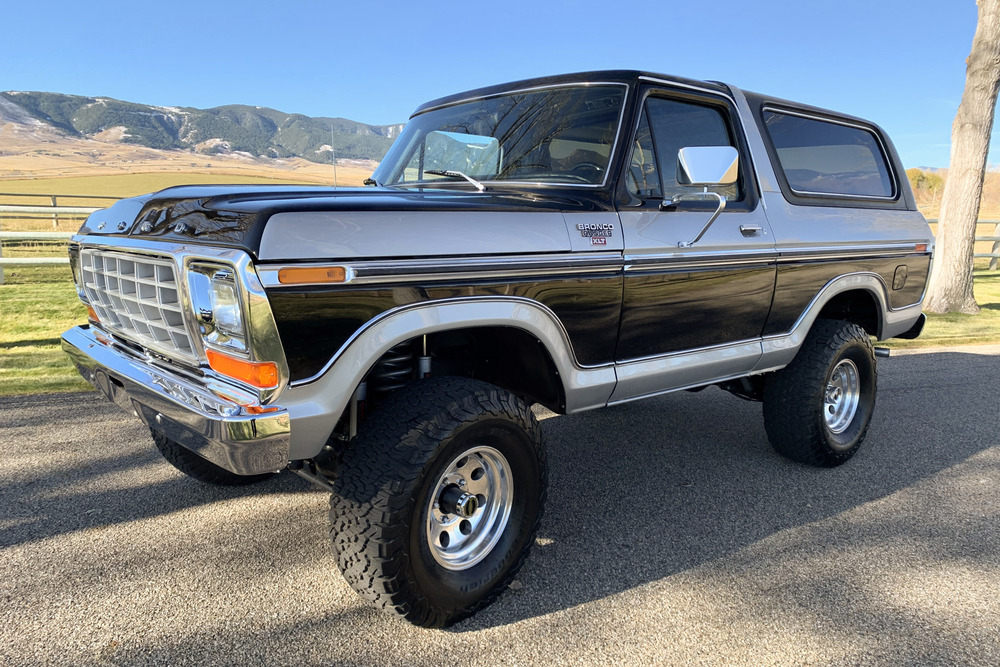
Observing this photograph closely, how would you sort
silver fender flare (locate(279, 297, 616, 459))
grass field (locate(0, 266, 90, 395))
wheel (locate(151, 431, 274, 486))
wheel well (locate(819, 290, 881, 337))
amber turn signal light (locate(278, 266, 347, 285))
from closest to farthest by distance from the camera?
amber turn signal light (locate(278, 266, 347, 285)) < silver fender flare (locate(279, 297, 616, 459)) < wheel (locate(151, 431, 274, 486)) < wheel well (locate(819, 290, 881, 337)) < grass field (locate(0, 266, 90, 395))

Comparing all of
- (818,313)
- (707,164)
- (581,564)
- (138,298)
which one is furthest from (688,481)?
(138,298)

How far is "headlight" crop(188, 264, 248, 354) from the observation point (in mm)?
2008

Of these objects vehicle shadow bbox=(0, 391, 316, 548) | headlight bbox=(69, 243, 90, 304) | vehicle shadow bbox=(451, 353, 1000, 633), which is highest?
headlight bbox=(69, 243, 90, 304)

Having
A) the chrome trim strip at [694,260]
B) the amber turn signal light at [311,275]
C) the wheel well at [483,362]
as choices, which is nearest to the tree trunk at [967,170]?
the chrome trim strip at [694,260]

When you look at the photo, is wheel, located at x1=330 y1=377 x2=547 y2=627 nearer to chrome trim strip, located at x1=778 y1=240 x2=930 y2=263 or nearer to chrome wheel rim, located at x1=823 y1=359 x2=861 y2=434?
chrome trim strip, located at x1=778 y1=240 x2=930 y2=263

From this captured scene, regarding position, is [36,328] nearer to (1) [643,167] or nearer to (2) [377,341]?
(2) [377,341]

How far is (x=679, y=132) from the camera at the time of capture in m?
3.32

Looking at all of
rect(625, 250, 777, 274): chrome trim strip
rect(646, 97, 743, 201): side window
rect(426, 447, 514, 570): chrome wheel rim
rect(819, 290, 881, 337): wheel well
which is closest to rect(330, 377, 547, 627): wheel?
rect(426, 447, 514, 570): chrome wheel rim

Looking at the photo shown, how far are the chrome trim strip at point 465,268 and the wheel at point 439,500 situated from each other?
1.42 feet

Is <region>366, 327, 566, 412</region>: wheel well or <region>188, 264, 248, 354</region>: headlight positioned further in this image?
<region>366, 327, 566, 412</region>: wheel well

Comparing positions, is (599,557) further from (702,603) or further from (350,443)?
(350,443)

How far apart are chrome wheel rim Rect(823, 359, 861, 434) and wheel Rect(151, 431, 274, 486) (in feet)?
11.7

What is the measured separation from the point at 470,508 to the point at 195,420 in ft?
3.39

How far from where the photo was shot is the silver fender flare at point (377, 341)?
2092 millimetres
